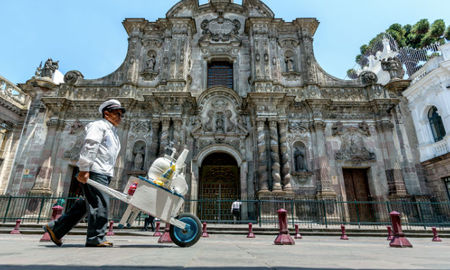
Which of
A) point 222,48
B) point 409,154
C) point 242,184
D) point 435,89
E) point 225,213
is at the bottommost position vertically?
A: point 225,213

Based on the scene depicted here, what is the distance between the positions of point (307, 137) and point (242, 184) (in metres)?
4.43

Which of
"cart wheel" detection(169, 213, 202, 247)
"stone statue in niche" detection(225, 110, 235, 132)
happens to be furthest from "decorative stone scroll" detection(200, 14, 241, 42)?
"cart wheel" detection(169, 213, 202, 247)

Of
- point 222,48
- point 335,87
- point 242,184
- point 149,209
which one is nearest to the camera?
point 149,209

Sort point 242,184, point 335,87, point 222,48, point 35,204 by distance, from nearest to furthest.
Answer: point 35,204 < point 242,184 < point 335,87 < point 222,48

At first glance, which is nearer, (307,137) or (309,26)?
(307,137)

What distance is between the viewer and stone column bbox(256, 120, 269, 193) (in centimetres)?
1164

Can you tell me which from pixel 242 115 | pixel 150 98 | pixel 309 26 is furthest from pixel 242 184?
pixel 309 26

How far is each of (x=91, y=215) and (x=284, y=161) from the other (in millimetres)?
10400

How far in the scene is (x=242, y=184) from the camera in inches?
493

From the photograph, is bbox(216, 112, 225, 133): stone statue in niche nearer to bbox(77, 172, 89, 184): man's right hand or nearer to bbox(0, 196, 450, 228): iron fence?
bbox(0, 196, 450, 228): iron fence

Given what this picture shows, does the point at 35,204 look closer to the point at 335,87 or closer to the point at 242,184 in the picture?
the point at 242,184

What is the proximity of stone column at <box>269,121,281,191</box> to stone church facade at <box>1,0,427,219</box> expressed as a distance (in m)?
0.06

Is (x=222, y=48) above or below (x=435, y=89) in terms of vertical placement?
above

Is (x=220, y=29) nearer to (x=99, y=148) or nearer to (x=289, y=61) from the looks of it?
(x=289, y=61)
